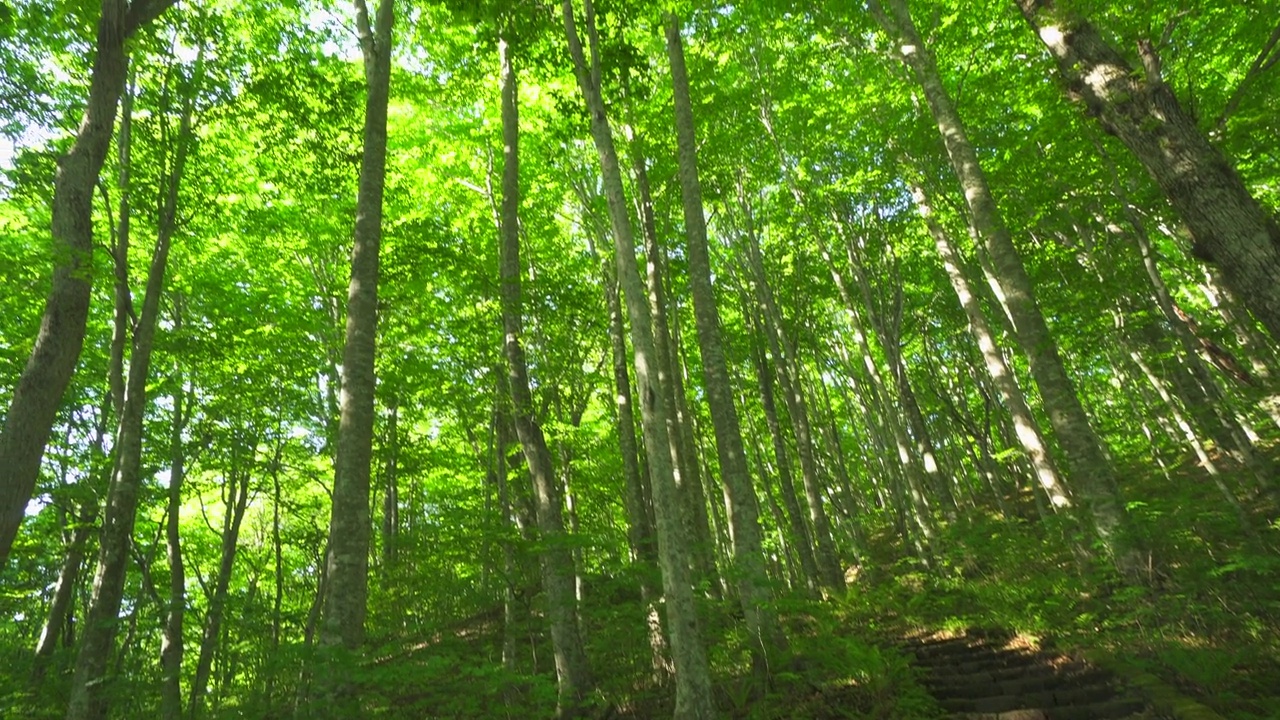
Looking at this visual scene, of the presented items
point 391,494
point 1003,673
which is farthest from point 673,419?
point 391,494

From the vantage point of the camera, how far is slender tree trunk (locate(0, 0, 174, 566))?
4461mm

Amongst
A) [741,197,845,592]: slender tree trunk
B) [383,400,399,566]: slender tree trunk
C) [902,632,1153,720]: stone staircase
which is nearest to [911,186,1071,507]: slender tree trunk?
[902,632,1153,720]: stone staircase

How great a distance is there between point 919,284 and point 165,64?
17.7 meters

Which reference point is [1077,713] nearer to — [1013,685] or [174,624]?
[1013,685]

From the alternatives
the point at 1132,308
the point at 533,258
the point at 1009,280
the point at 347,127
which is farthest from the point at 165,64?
the point at 1132,308

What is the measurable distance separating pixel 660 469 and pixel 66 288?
4.86 meters

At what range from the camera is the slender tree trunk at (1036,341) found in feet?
23.2

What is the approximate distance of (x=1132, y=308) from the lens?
503 inches

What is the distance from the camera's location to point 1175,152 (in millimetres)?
4836

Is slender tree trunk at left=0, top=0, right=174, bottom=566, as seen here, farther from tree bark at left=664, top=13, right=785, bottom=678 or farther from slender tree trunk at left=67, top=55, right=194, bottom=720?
tree bark at left=664, top=13, right=785, bottom=678

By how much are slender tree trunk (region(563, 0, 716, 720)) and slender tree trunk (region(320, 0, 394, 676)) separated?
8.59ft

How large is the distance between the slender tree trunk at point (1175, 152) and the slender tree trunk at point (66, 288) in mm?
7802

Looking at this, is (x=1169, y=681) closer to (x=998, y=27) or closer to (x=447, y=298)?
(x=998, y=27)

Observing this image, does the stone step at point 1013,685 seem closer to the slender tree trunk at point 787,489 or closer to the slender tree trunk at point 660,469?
the slender tree trunk at point 660,469
